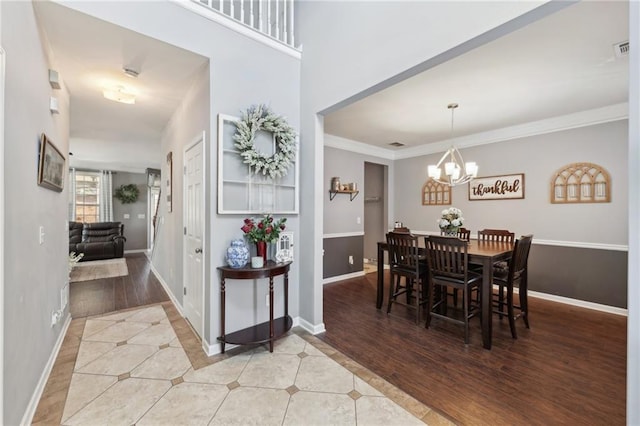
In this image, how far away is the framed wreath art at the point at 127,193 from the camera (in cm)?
798

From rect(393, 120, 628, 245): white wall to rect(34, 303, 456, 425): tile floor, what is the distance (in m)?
3.66

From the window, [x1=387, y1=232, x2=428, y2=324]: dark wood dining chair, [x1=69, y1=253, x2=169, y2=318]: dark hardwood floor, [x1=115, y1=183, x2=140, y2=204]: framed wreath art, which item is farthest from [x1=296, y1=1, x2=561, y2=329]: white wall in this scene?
the window

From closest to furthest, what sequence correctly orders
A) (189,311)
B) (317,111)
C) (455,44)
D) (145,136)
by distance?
(455,44) < (317,111) < (189,311) < (145,136)

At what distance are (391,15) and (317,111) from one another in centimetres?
103

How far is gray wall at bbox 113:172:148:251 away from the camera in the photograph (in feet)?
26.4

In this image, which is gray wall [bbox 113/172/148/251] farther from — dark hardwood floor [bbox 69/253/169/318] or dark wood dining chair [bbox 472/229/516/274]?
dark wood dining chair [bbox 472/229/516/274]

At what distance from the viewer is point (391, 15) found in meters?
2.09

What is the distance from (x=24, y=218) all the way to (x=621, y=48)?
15.0 feet

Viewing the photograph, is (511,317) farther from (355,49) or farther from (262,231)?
(355,49)

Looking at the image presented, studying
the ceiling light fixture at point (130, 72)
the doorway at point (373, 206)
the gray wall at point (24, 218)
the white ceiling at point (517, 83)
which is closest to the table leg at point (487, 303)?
the white ceiling at point (517, 83)

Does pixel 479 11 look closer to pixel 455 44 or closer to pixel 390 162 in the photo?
pixel 455 44

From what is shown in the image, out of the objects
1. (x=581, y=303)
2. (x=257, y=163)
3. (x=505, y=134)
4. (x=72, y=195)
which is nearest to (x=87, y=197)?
(x=72, y=195)

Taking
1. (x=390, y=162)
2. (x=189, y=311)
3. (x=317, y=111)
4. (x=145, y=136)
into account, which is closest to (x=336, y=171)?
(x=390, y=162)

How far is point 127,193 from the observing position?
8062 mm
